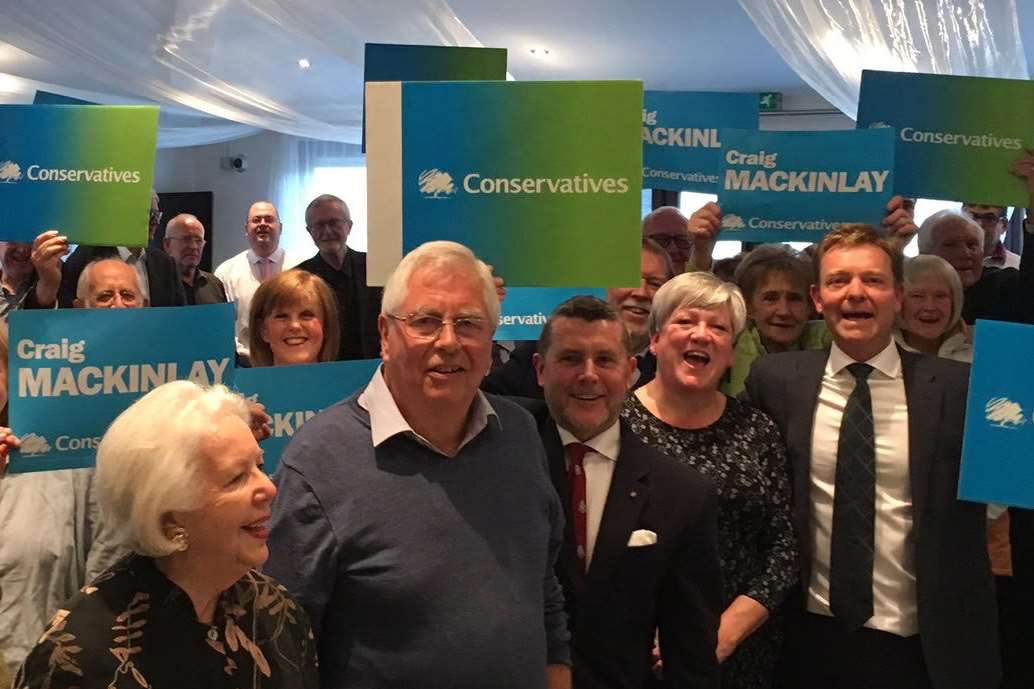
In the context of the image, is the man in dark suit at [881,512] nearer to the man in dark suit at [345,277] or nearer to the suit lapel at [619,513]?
the suit lapel at [619,513]

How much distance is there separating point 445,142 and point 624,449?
791 mm

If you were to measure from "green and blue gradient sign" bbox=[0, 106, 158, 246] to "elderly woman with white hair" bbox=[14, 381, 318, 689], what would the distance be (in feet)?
5.33

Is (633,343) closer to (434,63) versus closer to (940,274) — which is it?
(940,274)

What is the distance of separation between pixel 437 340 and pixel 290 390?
975mm

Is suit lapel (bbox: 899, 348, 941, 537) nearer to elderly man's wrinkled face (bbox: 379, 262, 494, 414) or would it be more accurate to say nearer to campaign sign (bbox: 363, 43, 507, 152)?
elderly man's wrinkled face (bbox: 379, 262, 494, 414)

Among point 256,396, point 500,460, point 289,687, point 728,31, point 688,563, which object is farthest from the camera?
point 728,31

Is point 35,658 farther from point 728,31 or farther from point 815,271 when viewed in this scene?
point 728,31

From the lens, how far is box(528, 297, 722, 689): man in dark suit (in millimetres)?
2281

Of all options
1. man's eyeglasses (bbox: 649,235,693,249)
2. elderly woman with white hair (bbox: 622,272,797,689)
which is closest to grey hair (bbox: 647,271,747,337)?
elderly woman with white hair (bbox: 622,272,797,689)

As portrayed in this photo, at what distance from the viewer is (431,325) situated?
6.22ft

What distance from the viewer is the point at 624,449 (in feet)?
7.69

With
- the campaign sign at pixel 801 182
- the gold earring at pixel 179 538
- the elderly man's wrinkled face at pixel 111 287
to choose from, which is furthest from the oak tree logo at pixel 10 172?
the campaign sign at pixel 801 182

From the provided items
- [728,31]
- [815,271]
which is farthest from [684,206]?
[815,271]

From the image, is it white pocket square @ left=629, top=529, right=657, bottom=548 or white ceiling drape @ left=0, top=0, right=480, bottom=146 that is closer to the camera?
white pocket square @ left=629, top=529, right=657, bottom=548
